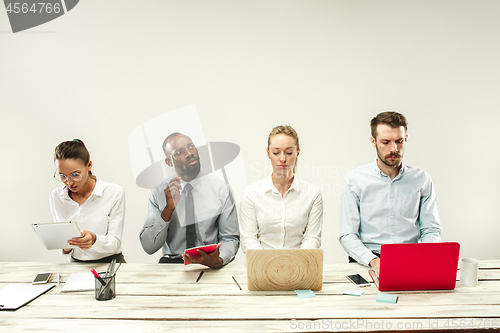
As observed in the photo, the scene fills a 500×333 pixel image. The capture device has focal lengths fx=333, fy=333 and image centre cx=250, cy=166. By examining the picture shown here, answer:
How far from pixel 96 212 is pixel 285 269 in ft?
4.23

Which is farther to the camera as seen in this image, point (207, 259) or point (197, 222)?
point (197, 222)

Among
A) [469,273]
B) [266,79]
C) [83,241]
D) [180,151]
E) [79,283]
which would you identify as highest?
[266,79]

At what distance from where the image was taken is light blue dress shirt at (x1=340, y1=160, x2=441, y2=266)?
1.98m

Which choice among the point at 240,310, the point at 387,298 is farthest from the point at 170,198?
the point at 387,298

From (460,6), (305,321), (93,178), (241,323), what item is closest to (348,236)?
(305,321)

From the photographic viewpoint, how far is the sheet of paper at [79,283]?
1395mm

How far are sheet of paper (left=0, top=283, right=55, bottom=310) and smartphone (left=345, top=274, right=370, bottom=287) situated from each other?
129 cm

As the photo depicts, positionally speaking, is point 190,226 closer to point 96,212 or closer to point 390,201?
point 96,212

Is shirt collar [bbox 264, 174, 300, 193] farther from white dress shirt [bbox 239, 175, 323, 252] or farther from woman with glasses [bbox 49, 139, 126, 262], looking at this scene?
woman with glasses [bbox 49, 139, 126, 262]

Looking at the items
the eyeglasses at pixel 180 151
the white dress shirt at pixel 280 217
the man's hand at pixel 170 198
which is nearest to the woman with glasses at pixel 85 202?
the man's hand at pixel 170 198

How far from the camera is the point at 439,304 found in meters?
1.24

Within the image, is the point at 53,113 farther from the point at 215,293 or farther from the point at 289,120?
→ the point at 215,293

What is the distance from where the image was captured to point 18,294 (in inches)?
53.2

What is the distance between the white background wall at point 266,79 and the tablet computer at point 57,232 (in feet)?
4.43
